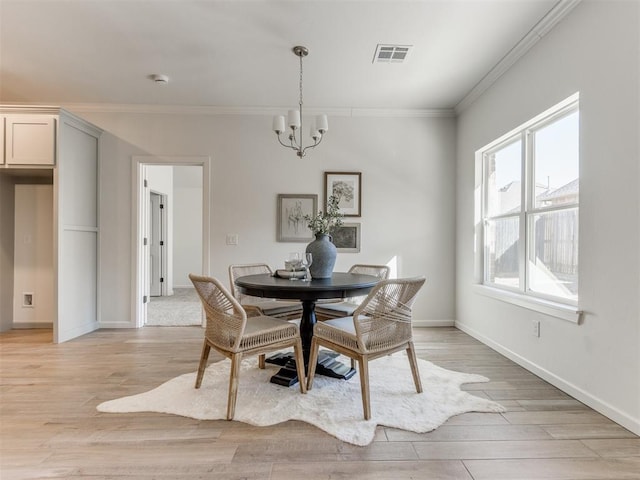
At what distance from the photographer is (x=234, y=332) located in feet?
6.46

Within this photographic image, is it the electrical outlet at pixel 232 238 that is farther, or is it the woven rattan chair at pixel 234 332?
the electrical outlet at pixel 232 238

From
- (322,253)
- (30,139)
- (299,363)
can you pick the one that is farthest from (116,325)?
(322,253)

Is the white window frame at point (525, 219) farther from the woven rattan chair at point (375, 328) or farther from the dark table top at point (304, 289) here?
the dark table top at point (304, 289)

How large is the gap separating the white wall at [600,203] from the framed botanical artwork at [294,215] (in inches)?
91.1

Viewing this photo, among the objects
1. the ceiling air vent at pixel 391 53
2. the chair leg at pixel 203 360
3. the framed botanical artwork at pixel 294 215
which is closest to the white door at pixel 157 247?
the framed botanical artwork at pixel 294 215

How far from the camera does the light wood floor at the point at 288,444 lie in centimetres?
150

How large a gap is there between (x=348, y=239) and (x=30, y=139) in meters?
3.46

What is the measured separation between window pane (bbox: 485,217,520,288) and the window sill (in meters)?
0.15

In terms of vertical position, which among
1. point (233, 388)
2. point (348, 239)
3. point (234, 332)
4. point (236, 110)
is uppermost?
point (236, 110)

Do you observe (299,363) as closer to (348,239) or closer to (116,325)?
(348,239)

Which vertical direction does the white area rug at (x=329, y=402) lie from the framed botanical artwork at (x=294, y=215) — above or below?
below

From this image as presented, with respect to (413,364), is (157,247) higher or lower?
higher

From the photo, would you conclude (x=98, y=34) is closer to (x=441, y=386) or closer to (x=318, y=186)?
(x=318, y=186)

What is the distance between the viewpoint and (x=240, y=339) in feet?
6.38
